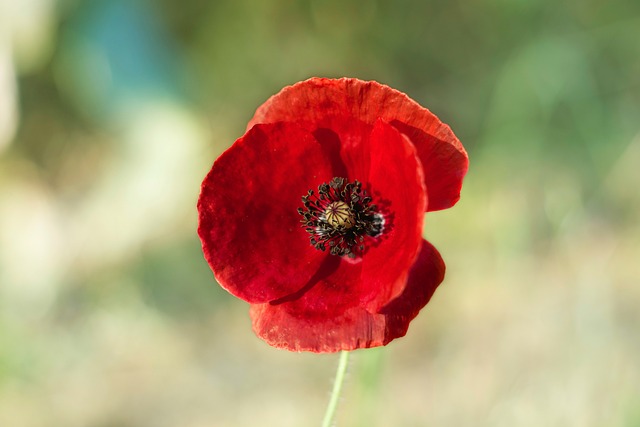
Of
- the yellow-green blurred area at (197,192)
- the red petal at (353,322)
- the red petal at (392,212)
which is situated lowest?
the red petal at (353,322)

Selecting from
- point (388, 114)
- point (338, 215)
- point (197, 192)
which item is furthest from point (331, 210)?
point (197, 192)

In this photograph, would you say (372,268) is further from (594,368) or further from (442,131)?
(594,368)

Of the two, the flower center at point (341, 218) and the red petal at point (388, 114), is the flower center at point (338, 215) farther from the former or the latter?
the red petal at point (388, 114)

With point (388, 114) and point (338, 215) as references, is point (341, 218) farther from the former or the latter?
point (388, 114)

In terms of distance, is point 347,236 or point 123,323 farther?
point 123,323

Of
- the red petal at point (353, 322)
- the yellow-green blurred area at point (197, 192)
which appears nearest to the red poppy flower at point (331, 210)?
the red petal at point (353, 322)

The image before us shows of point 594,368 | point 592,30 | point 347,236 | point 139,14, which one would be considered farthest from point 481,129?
point 347,236
